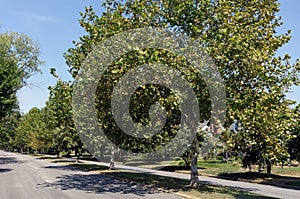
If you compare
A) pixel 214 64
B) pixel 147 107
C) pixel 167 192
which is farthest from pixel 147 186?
pixel 214 64

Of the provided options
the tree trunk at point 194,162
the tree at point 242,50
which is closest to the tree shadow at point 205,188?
the tree trunk at point 194,162

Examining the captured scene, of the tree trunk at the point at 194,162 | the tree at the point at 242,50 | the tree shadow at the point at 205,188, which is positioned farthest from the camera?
the tree trunk at the point at 194,162

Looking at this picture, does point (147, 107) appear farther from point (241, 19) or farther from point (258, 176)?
point (258, 176)

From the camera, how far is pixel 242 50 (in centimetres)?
1345

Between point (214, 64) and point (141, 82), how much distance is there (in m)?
3.35

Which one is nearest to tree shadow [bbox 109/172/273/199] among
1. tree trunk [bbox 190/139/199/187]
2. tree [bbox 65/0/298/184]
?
tree trunk [bbox 190/139/199/187]

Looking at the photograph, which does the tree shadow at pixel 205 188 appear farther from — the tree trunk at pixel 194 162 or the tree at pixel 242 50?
the tree at pixel 242 50

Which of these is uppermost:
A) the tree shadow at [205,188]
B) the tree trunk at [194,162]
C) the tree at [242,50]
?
the tree at [242,50]

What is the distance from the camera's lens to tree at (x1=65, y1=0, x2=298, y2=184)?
1322 cm

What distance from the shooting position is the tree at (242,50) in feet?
43.4

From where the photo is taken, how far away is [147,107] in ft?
49.9

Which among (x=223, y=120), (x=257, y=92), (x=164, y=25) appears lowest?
(x=223, y=120)

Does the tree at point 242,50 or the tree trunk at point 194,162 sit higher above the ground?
the tree at point 242,50

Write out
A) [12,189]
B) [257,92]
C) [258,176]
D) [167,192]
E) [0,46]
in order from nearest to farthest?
[257,92], [167,192], [12,189], [258,176], [0,46]
